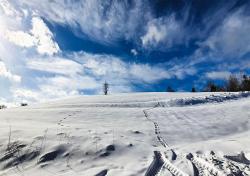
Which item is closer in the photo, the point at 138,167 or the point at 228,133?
the point at 138,167

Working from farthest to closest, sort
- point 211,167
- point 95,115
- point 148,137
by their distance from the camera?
point 95,115, point 148,137, point 211,167

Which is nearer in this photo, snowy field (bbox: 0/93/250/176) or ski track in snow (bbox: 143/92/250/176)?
ski track in snow (bbox: 143/92/250/176)

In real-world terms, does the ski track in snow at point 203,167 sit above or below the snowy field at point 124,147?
below

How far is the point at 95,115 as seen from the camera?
1197 centimetres

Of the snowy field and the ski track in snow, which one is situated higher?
the snowy field

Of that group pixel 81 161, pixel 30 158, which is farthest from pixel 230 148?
pixel 30 158

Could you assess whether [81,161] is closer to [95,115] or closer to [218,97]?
[95,115]

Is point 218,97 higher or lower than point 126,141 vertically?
higher

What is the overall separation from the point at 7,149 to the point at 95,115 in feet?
18.3

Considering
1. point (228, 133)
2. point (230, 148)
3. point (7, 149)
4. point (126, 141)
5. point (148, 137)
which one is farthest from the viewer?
point (228, 133)

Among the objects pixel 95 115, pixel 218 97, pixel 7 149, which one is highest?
pixel 218 97

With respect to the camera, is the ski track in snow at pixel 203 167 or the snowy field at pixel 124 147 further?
the snowy field at pixel 124 147

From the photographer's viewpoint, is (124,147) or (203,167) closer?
(203,167)

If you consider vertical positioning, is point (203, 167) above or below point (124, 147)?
below
